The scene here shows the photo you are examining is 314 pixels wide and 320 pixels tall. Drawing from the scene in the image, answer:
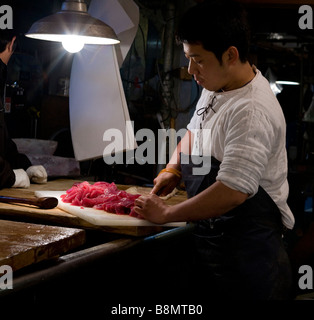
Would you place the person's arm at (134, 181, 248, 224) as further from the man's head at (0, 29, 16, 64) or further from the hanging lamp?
the man's head at (0, 29, 16, 64)

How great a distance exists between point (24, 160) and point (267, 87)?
2.72 m

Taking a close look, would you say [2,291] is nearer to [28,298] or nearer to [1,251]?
[1,251]

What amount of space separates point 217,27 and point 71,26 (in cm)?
144

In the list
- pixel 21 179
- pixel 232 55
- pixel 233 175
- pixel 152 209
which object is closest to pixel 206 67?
pixel 232 55

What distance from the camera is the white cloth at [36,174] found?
4535mm

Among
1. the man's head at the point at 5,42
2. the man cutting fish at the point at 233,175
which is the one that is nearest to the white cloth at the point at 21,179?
the man's head at the point at 5,42

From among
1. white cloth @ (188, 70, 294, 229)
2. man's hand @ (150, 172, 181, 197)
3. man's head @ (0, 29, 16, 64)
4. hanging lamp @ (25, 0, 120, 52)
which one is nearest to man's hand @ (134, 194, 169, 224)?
white cloth @ (188, 70, 294, 229)

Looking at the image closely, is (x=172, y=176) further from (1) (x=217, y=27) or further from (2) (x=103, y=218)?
(1) (x=217, y=27)

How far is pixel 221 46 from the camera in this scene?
2.77 metres

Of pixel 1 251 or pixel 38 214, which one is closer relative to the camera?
pixel 1 251

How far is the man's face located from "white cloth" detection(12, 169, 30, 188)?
2.02 m

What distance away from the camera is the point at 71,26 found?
3.77 meters

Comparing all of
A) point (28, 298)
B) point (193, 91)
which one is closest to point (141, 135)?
point (193, 91)

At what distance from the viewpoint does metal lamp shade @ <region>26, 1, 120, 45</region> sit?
3.76 meters
